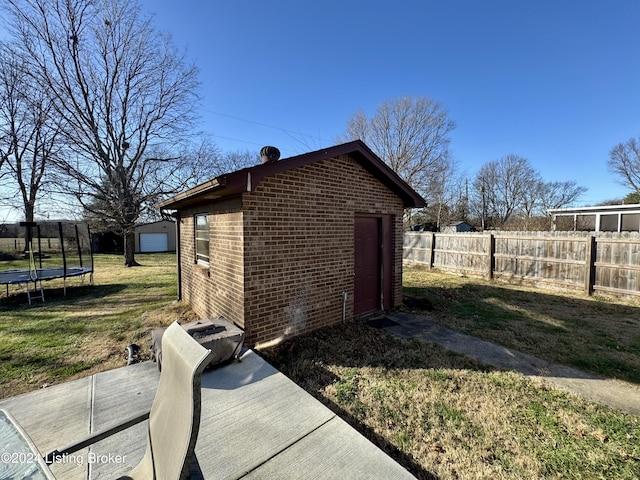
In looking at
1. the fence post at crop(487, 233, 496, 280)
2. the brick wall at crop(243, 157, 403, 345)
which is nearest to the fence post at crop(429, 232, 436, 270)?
the fence post at crop(487, 233, 496, 280)

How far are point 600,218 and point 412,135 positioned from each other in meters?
13.5

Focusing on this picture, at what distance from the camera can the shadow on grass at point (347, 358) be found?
341cm

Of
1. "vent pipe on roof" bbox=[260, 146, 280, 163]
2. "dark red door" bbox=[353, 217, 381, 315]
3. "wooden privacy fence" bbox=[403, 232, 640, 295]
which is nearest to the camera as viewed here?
"vent pipe on roof" bbox=[260, 146, 280, 163]

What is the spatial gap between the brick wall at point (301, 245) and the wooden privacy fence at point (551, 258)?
734 centimetres

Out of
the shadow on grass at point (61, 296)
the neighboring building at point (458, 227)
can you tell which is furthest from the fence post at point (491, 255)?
the neighboring building at point (458, 227)

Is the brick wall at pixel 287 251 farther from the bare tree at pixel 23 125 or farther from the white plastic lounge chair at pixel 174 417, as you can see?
the bare tree at pixel 23 125

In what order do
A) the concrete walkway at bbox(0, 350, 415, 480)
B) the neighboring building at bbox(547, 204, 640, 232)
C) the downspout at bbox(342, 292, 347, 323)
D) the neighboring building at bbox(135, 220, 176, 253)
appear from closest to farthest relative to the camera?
1. the concrete walkway at bbox(0, 350, 415, 480)
2. the downspout at bbox(342, 292, 347, 323)
3. the neighboring building at bbox(547, 204, 640, 232)
4. the neighboring building at bbox(135, 220, 176, 253)

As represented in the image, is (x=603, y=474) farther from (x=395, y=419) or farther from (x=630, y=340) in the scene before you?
(x=630, y=340)

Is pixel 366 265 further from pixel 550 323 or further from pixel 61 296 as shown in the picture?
pixel 61 296

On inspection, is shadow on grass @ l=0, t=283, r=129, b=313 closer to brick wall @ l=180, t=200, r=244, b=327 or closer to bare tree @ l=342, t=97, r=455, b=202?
brick wall @ l=180, t=200, r=244, b=327

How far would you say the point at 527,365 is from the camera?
412 cm

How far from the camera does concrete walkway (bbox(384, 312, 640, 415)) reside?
336 cm

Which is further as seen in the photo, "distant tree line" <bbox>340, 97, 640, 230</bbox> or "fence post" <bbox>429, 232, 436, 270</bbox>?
"distant tree line" <bbox>340, 97, 640, 230</bbox>

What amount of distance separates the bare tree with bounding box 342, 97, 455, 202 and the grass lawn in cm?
2009
